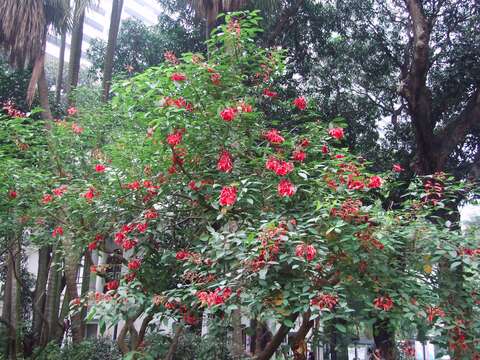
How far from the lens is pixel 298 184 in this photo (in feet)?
14.6

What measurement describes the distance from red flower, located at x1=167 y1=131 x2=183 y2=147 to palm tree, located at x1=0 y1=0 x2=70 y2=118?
217 inches

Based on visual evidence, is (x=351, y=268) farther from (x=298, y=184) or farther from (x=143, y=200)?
(x=143, y=200)

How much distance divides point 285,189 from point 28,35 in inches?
289

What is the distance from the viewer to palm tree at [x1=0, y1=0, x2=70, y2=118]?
8.88 meters

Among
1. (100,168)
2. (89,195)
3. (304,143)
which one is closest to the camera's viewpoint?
(304,143)

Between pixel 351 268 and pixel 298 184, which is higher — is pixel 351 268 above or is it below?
below

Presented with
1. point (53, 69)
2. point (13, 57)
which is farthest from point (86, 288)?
point (53, 69)

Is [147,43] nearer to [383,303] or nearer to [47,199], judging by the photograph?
[47,199]

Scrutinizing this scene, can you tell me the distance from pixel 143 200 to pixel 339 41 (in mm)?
8103

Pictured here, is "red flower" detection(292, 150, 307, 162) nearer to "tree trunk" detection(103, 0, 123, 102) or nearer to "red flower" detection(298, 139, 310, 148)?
"red flower" detection(298, 139, 310, 148)

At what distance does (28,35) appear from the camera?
914cm

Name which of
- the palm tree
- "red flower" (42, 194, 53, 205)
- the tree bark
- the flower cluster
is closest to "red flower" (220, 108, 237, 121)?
the flower cluster

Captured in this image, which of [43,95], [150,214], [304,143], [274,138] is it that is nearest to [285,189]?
[274,138]

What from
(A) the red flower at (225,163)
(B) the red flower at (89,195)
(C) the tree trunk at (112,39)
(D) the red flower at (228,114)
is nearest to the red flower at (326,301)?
(A) the red flower at (225,163)
